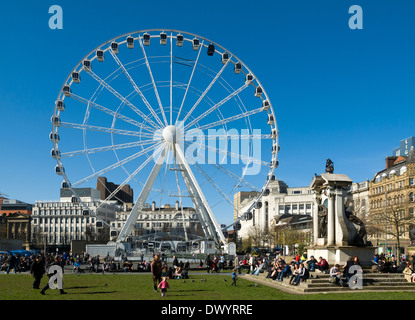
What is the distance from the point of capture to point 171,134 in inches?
2136

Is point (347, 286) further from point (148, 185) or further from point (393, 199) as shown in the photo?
point (393, 199)

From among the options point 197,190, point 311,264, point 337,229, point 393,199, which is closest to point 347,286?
point 311,264

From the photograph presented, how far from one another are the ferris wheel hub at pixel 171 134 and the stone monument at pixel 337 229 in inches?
1061

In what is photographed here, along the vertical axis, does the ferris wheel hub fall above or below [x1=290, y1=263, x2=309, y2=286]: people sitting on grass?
above

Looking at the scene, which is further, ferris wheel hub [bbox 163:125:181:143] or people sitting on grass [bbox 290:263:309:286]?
ferris wheel hub [bbox 163:125:181:143]

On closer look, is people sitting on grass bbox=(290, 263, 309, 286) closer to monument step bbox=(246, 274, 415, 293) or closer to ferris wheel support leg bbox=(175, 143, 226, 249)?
monument step bbox=(246, 274, 415, 293)

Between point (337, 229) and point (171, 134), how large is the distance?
28.9 meters

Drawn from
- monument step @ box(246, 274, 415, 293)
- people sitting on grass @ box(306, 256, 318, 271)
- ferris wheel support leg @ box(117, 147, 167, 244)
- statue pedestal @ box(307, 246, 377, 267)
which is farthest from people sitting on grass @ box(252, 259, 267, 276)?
ferris wheel support leg @ box(117, 147, 167, 244)

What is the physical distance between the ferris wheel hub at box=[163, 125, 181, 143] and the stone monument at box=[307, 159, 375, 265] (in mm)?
26953

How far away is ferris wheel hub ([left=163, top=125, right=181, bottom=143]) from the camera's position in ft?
177

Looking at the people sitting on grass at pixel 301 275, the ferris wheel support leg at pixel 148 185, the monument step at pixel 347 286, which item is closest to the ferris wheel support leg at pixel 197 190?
the ferris wheel support leg at pixel 148 185

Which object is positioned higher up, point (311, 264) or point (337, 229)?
point (337, 229)
